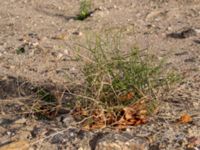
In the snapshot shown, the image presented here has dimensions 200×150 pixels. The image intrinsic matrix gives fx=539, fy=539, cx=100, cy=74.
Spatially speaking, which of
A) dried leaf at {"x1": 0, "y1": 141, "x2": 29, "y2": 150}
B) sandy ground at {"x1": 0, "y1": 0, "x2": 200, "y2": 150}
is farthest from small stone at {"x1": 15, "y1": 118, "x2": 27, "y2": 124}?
dried leaf at {"x1": 0, "y1": 141, "x2": 29, "y2": 150}

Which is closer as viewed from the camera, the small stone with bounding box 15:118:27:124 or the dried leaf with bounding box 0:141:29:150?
the dried leaf with bounding box 0:141:29:150

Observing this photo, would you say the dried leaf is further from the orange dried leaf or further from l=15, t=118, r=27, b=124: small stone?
the orange dried leaf

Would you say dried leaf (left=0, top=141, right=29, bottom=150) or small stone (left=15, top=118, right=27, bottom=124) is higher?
small stone (left=15, top=118, right=27, bottom=124)

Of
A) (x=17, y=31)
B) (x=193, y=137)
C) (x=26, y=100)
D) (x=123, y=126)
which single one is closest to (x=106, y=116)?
(x=123, y=126)

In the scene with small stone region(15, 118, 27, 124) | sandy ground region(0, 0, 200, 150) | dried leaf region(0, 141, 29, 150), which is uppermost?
sandy ground region(0, 0, 200, 150)

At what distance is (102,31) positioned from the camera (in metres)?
4.12

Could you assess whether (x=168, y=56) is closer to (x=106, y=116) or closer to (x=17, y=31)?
(x=106, y=116)

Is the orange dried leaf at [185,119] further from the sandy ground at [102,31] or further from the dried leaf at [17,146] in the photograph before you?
the dried leaf at [17,146]

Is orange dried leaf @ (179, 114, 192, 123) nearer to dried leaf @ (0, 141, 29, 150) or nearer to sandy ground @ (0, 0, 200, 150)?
sandy ground @ (0, 0, 200, 150)

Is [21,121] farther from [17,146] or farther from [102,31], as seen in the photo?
[102,31]

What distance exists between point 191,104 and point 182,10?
236 cm

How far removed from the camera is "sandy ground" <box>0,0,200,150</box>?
2.43 m

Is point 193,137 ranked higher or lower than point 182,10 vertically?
lower

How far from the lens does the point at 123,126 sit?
7.83 feet
